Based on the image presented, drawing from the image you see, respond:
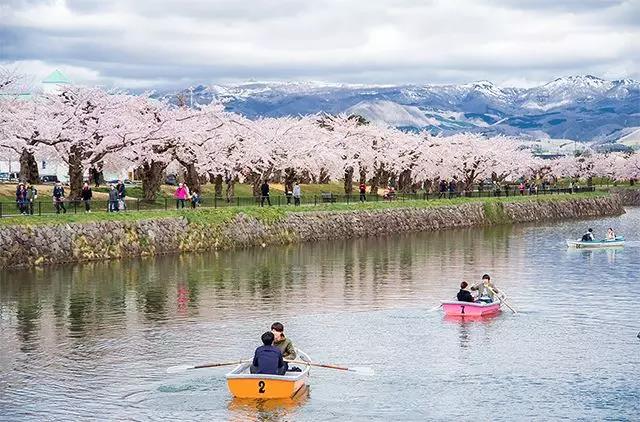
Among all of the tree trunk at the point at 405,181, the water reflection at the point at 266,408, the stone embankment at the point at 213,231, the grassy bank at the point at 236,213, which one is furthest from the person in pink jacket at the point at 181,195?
the tree trunk at the point at 405,181

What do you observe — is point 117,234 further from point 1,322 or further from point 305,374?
point 305,374

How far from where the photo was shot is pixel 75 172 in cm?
6844

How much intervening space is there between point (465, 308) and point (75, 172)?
37248 mm

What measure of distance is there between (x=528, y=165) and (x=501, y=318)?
12357 cm

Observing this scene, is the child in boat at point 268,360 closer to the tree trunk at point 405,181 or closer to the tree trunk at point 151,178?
the tree trunk at point 151,178

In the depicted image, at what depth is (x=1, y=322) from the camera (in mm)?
37344

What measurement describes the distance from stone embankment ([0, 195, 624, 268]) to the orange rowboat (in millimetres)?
29852

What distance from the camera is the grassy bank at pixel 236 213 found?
5566 centimetres

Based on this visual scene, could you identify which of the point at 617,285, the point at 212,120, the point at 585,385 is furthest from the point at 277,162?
the point at 585,385

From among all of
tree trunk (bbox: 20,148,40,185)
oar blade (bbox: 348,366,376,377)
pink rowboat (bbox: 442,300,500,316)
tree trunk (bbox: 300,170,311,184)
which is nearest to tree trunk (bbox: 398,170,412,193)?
tree trunk (bbox: 300,170,311,184)

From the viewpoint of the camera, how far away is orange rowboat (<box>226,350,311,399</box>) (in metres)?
24.9

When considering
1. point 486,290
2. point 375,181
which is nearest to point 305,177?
point 375,181

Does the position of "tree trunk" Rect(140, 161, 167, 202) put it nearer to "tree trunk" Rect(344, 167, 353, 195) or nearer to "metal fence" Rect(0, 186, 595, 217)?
"metal fence" Rect(0, 186, 595, 217)

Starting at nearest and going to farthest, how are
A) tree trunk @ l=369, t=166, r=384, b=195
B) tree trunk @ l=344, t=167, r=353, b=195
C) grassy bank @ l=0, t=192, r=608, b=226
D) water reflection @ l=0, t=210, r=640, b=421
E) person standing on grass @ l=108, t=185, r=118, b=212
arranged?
water reflection @ l=0, t=210, r=640, b=421 < grassy bank @ l=0, t=192, r=608, b=226 < person standing on grass @ l=108, t=185, r=118, b=212 < tree trunk @ l=344, t=167, r=353, b=195 < tree trunk @ l=369, t=166, r=384, b=195
